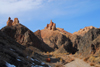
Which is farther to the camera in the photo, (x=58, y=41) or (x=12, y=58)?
(x=58, y=41)

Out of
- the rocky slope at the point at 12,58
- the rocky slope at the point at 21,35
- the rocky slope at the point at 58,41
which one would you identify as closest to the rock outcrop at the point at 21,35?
the rocky slope at the point at 21,35

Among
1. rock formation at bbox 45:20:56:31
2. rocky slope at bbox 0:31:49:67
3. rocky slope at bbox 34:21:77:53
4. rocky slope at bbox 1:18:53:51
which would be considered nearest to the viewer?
rocky slope at bbox 0:31:49:67

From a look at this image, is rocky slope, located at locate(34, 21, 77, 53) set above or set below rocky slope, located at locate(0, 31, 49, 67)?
above

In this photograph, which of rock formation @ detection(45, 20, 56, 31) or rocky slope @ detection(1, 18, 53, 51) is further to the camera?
rock formation @ detection(45, 20, 56, 31)

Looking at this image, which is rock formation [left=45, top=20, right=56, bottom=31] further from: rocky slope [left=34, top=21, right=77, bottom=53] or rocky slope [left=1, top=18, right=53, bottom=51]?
rocky slope [left=1, top=18, right=53, bottom=51]

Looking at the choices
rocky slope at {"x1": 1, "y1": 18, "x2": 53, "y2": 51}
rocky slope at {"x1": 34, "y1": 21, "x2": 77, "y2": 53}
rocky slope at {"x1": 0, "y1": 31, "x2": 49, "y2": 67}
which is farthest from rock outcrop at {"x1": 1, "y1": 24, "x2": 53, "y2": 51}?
rocky slope at {"x1": 0, "y1": 31, "x2": 49, "y2": 67}

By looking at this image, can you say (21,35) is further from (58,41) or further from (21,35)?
(58,41)

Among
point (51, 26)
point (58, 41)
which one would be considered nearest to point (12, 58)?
point (58, 41)

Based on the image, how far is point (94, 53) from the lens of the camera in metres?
21.7

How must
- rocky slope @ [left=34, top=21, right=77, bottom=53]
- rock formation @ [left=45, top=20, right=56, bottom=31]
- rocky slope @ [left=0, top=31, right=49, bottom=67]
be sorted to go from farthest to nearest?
rock formation @ [left=45, top=20, right=56, bottom=31]
rocky slope @ [left=34, top=21, right=77, bottom=53]
rocky slope @ [left=0, top=31, right=49, bottom=67]

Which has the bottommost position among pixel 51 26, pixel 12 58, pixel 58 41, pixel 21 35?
pixel 12 58

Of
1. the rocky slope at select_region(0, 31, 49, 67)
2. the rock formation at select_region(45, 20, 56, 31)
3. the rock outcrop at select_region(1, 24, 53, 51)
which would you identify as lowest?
the rocky slope at select_region(0, 31, 49, 67)

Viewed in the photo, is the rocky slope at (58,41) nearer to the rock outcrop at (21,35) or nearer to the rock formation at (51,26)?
the rock formation at (51,26)

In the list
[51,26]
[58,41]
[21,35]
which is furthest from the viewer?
[51,26]
